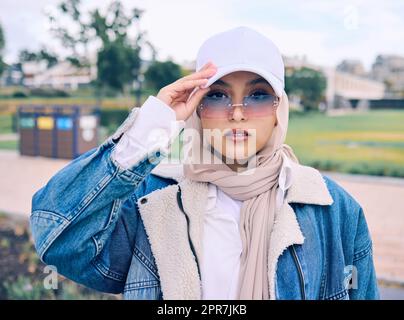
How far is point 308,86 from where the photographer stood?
1025 cm

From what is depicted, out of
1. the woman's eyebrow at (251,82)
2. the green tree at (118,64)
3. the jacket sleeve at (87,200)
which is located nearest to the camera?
the jacket sleeve at (87,200)

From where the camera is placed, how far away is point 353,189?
22.7 ft

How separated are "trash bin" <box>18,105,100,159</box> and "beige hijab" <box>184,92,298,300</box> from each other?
322 inches

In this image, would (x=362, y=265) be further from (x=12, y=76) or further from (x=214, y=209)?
(x=12, y=76)

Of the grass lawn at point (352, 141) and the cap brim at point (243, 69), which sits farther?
the grass lawn at point (352, 141)

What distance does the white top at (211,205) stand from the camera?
1.02m

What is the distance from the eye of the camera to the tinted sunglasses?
1119 millimetres

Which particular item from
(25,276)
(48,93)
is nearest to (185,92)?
(25,276)

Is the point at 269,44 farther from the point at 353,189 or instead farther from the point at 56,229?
the point at 353,189

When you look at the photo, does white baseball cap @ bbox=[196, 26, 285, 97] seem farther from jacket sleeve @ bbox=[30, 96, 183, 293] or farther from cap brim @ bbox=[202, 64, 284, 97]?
jacket sleeve @ bbox=[30, 96, 183, 293]

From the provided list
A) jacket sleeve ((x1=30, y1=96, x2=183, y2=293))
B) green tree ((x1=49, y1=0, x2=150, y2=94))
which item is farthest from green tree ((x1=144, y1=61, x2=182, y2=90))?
jacket sleeve ((x1=30, y1=96, x2=183, y2=293))

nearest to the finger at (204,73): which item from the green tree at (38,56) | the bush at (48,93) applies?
the green tree at (38,56)

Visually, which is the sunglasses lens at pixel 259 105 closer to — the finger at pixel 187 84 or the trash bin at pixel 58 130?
the finger at pixel 187 84
